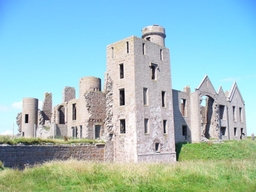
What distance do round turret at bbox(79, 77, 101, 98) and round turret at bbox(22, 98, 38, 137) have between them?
941 cm

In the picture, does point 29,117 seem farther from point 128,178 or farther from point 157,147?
point 128,178

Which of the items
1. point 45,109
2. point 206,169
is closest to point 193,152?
point 206,169

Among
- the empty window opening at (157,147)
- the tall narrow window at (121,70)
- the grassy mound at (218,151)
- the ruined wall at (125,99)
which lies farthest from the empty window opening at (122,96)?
the grassy mound at (218,151)

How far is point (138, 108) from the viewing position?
23.0 metres

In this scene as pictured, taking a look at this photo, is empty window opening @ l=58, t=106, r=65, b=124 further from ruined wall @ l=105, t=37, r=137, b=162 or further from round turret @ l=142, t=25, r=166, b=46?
round turret @ l=142, t=25, r=166, b=46

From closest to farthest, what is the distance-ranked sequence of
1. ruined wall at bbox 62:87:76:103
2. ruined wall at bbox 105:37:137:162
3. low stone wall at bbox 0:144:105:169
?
1. low stone wall at bbox 0:144:105:169
2. ruined wall at bbox 105:37:137:162
3. ruined wall at bbox 62:87:76:103

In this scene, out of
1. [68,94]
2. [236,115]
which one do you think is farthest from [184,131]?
[68,94]

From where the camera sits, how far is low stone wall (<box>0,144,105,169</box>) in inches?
672

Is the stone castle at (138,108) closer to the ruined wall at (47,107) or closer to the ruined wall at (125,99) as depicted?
the ruined wall at (125,99)

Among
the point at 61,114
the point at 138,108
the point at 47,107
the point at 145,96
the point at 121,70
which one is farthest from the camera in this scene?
the point at 47,107

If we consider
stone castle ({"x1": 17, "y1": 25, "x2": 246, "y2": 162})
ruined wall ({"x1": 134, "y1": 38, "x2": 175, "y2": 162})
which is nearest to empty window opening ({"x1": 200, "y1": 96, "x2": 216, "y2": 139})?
stone castle ({"x1": 17, "y1": 25, "x2": 246, "y2": 162})

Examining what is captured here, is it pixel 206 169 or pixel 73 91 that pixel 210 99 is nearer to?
pixel 73 91

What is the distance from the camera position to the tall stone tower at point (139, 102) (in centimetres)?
2286

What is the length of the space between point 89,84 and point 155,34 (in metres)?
8.44
